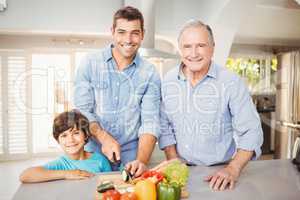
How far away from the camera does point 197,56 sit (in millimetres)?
1104

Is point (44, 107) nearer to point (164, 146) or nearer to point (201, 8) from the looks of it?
point (201, 8)

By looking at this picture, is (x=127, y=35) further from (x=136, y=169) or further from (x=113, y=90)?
(x=136, y=169)

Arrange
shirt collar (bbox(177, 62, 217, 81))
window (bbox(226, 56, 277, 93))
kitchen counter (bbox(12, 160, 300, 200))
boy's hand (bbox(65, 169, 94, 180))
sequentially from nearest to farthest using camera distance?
kitchen counter (bbox(12, 160, 300, 200)) → boy's hand (bbox(65, 169, 94, 180)) → shirt collar (bbox(177, 62, 217, 81)) → window (bbox(226, 56, 277, 93))

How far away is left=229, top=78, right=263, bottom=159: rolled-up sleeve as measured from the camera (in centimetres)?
107

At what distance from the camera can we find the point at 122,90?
1.28 metres

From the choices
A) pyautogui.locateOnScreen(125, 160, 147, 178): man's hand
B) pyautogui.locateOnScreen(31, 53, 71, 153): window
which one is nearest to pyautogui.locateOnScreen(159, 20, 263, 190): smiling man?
pyautogui.locateOnScreen(125, 160, 147, 178): man's hand

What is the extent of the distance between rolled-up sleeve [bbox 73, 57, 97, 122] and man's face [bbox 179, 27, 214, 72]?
41 centimetres

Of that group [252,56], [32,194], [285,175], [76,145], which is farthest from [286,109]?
[32,194]

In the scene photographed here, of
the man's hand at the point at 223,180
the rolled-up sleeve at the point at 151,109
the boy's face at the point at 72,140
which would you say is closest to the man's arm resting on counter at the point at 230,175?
the man's hand at the point at 223,180

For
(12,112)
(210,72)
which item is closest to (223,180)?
(210,72)

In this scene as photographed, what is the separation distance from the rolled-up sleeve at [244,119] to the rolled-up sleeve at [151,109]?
0.29 metres

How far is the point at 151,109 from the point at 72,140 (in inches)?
13.1

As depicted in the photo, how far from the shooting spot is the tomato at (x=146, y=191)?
0.76m

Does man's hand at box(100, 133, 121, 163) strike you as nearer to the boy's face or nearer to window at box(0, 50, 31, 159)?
the boy's face
